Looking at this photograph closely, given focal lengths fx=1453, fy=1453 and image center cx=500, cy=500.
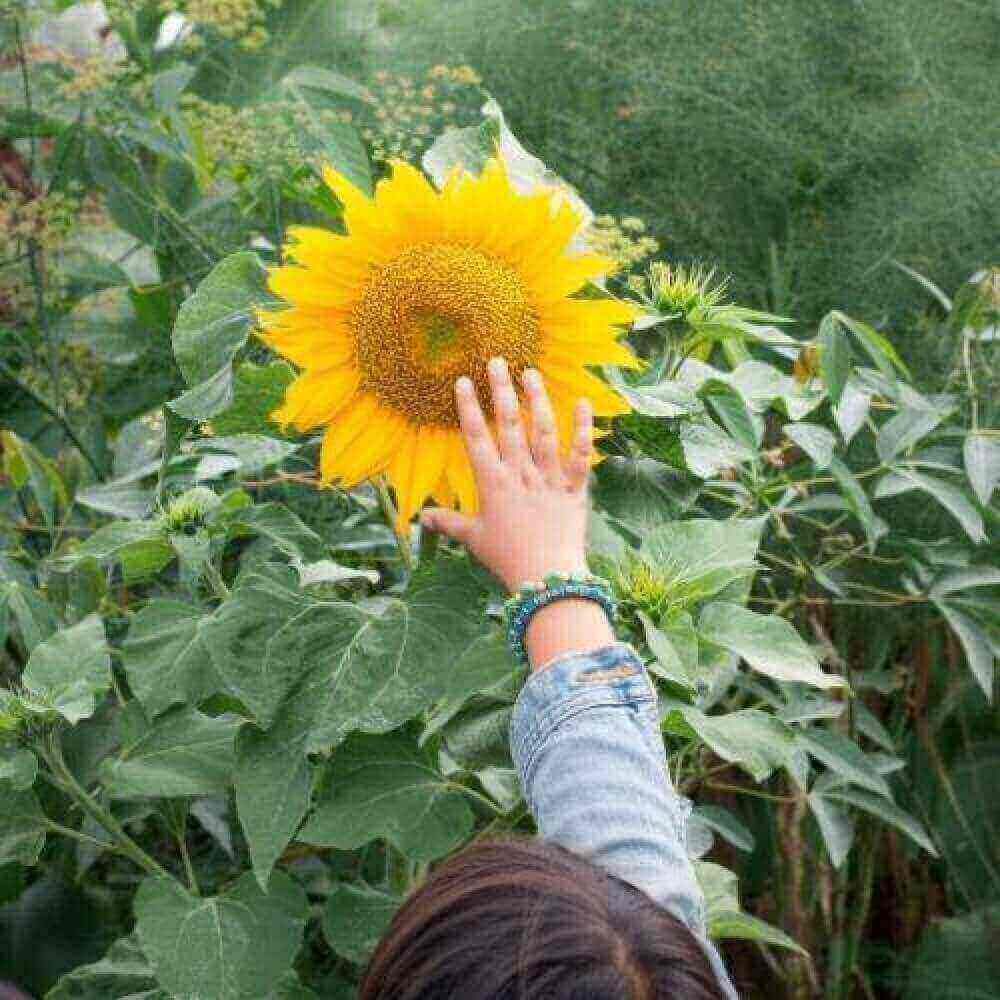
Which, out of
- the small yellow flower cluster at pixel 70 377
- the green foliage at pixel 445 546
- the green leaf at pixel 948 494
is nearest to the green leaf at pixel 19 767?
the green foliage at pixel 445 546

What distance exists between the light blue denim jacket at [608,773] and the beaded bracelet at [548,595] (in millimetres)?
22

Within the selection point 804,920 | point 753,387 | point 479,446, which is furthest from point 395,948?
point 804,920

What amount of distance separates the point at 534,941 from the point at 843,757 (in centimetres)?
52

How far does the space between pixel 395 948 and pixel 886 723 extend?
892mm

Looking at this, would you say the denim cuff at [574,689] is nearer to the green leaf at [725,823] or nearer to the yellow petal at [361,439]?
the yellow petal at [361,439]

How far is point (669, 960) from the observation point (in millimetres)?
530

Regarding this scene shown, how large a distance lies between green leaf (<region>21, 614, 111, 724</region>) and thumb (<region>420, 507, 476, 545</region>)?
0.21 meters

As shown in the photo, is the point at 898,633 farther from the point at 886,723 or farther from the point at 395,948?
the point at 395,948

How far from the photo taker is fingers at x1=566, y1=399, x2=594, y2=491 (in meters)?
0.62

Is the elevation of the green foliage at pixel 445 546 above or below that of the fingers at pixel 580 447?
below

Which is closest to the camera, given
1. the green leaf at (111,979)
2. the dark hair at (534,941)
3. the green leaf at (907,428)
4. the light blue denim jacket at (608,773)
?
the dark hair at (534,941)

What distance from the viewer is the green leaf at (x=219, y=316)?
2.27 feet

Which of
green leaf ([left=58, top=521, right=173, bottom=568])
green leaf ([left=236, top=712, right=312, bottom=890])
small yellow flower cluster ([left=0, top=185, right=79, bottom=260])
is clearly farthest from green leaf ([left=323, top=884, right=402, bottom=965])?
small yellow flower cluster ([left=0, top=185, right=79, bottom=260])

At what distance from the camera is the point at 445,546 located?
77 cm
